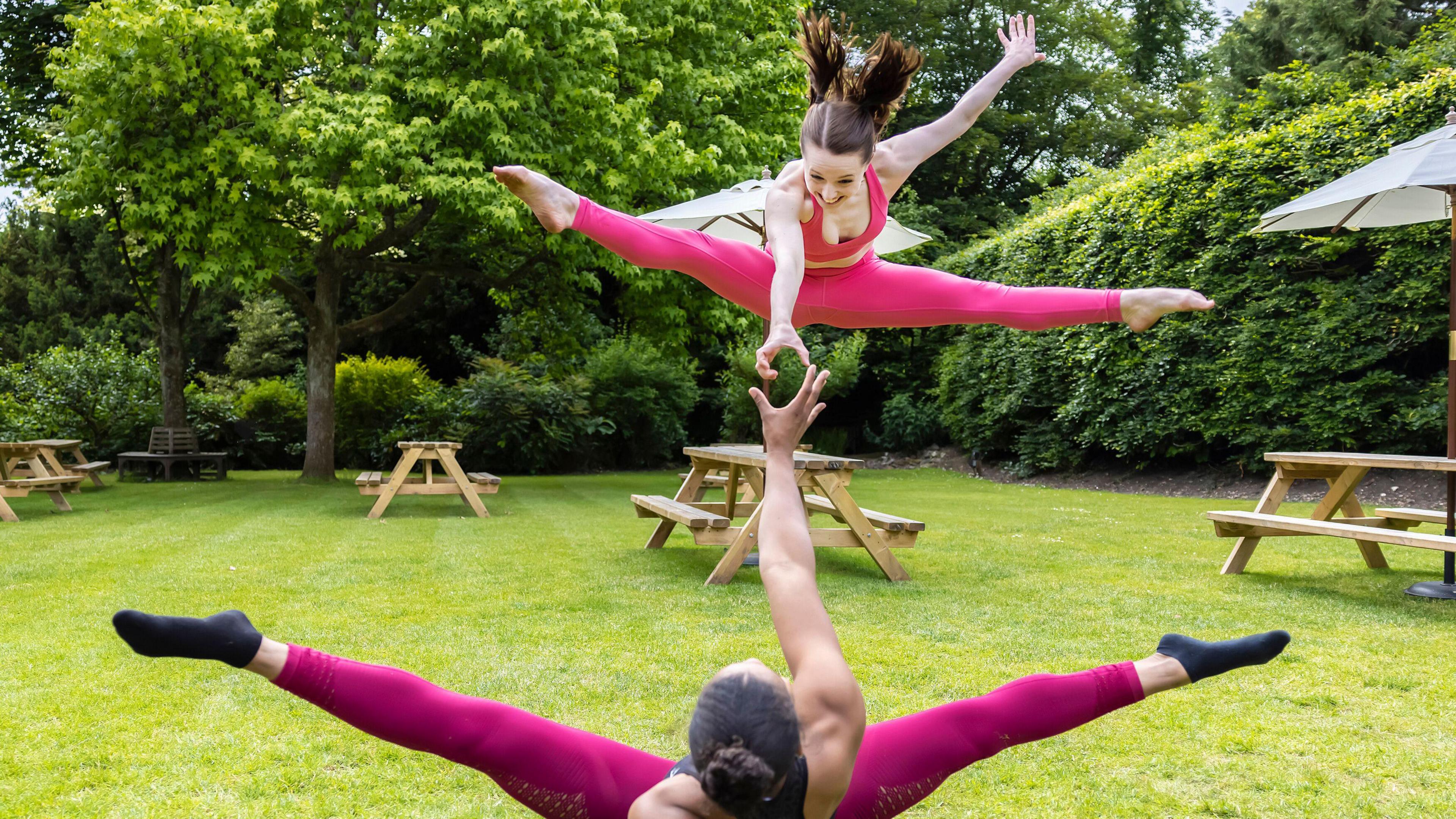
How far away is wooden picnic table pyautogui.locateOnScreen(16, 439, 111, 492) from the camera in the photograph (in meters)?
10.3

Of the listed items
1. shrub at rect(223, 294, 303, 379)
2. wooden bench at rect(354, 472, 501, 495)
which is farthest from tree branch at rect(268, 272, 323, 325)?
shrub at rect(223, 294, 303, 379)

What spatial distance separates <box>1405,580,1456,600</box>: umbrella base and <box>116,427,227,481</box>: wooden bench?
13674mm

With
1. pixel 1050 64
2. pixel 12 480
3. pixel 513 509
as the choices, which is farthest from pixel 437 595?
pixel 1050 64

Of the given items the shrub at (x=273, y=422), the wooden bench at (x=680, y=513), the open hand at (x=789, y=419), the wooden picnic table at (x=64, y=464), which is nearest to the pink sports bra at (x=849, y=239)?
the open hand at (x=789, y=419)

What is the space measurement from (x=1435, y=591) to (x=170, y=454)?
45.9 feet

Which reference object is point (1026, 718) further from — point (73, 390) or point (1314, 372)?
point (73, 390)

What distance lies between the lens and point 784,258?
2.38m

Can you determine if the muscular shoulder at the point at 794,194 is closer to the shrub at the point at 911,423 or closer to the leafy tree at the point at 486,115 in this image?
the leafy tree at the point at 486,115

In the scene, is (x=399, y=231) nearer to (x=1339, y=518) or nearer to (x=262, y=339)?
(x=262, y=339)

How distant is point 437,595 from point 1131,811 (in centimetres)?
386

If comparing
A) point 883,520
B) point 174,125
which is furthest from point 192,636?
point 174,125

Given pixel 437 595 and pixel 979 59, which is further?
pixel 979 59

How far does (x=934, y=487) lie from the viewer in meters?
13.1

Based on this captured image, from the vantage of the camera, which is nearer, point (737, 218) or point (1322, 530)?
point (1322, 530)
